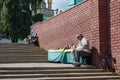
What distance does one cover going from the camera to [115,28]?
41.1 feet

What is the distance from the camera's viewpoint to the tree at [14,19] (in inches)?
1400

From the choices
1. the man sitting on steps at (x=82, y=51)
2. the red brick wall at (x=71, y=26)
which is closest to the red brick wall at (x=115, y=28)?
the red brick wall at (x=71, y=26)

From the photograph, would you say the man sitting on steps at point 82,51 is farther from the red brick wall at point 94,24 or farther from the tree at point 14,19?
the tree at point 14,19

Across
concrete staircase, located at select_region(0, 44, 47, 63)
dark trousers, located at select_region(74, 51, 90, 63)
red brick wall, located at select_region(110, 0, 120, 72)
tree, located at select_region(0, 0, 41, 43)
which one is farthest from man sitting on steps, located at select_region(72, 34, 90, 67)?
tree, located at select_region(0, 0, 41, 43)

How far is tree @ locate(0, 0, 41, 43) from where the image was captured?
117 ft

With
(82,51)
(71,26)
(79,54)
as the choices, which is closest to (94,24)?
(82,51)

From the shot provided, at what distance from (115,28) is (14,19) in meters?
24.2

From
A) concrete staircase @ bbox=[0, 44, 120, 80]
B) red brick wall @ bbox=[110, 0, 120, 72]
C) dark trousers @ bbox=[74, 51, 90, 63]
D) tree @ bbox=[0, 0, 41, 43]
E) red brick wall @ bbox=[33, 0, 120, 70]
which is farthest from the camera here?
tree @ bbox=[0, 0, 41, 43]

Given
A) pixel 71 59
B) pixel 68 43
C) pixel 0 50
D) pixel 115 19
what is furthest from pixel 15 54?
pixel 115 19

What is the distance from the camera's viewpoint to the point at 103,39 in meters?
13.0

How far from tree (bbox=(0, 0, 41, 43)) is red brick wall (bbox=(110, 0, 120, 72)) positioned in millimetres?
23521

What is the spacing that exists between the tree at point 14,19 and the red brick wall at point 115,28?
23521 millimetres

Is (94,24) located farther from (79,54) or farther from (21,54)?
(21,54)

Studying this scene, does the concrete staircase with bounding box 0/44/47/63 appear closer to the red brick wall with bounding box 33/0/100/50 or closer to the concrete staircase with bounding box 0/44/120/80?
the red brick wall with bounding box 33/0/100/50
